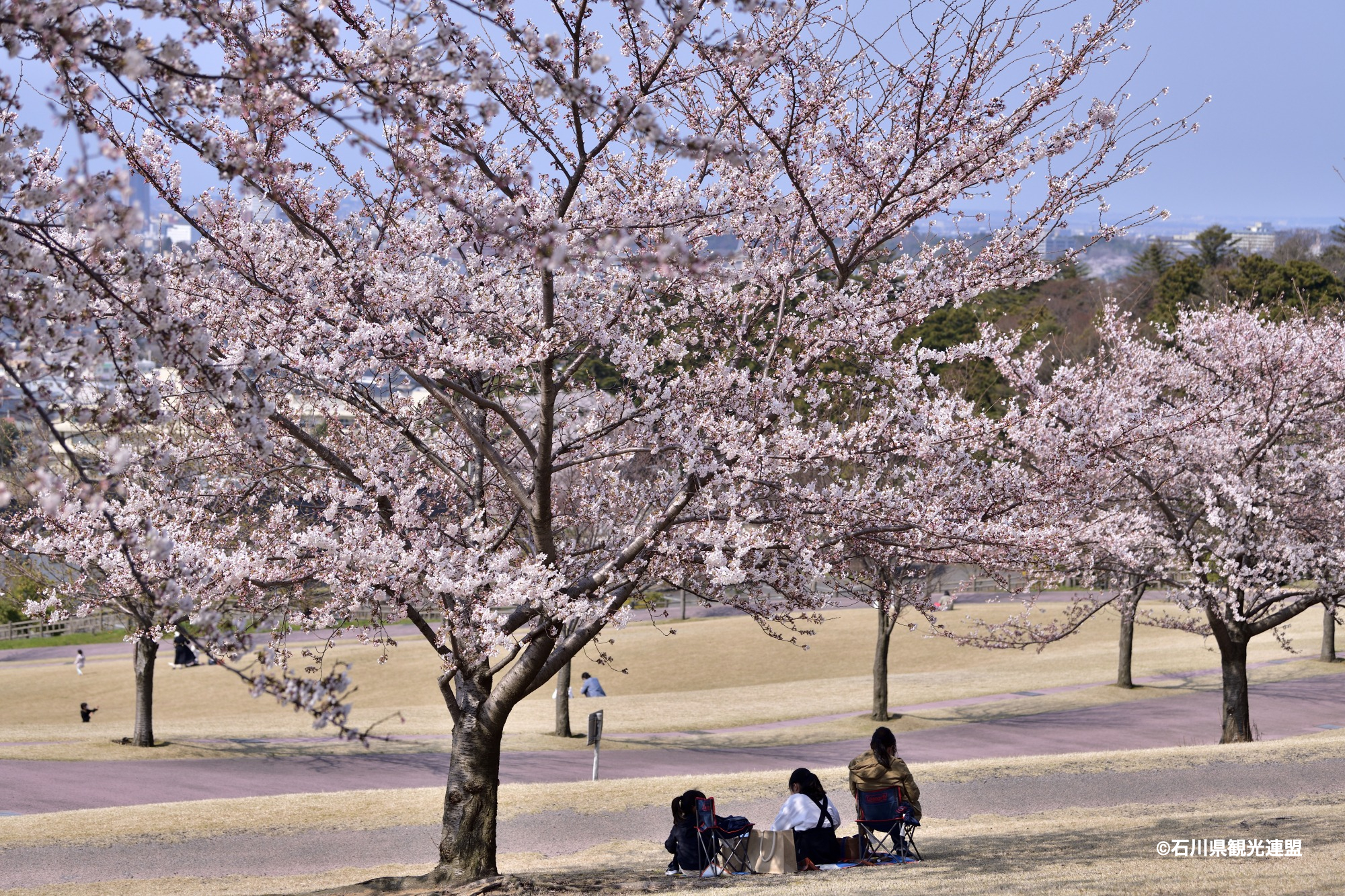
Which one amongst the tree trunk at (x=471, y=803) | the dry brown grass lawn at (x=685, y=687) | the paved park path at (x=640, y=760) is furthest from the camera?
the dry brown grass lawn at (x=685, y=687)

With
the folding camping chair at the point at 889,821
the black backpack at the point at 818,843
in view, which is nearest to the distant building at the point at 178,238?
the black backpack at the point at 818,843

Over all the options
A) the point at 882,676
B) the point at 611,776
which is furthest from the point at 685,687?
the point at 611,776

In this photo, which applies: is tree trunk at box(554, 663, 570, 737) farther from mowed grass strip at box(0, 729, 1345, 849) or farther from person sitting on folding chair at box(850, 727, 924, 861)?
person sitting on folding chair at box(850, 727, 924, 861)

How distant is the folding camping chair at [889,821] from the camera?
10.2 metres

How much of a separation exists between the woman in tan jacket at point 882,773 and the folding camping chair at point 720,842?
1104 millimetres

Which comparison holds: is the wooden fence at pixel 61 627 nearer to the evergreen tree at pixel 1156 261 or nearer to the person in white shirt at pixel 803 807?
the person in white shirt at pixel 803 807

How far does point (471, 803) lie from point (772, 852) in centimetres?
272

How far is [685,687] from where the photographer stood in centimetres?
3316

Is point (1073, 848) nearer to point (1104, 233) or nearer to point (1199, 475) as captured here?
point (1104, 233)

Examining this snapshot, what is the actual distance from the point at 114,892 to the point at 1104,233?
34.8 feet

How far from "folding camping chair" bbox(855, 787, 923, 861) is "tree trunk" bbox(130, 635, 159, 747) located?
635 inches

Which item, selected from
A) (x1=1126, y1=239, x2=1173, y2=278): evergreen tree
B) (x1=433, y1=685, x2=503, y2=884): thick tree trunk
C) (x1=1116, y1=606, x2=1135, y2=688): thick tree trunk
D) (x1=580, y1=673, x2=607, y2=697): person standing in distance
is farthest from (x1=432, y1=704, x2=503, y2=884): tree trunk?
(x1=1126, y1=239, x2=1173, y2=278): evergreen tree

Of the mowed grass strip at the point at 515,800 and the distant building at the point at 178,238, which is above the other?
the distant building at the point at 178,238

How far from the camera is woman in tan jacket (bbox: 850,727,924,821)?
404 inches
